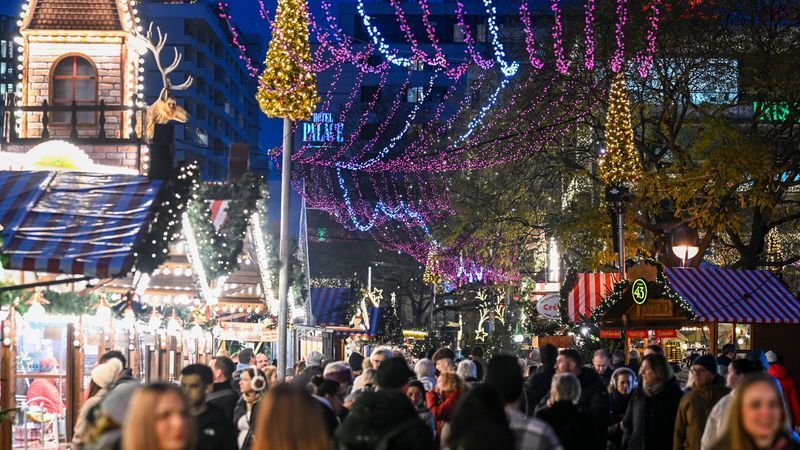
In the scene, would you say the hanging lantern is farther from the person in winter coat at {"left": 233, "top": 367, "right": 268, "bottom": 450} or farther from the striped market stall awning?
the striped market stall awning

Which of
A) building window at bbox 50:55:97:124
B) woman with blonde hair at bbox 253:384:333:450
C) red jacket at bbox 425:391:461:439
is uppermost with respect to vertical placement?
building window at bbox 50:55:97:124

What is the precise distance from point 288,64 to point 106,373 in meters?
7.53

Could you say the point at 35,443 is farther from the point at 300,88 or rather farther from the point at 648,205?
the point at 648,205

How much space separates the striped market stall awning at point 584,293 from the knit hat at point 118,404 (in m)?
22.7

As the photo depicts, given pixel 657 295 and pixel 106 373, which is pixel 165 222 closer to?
pixel 106 373

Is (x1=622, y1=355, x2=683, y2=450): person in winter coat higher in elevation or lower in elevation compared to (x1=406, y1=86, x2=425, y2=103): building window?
lower

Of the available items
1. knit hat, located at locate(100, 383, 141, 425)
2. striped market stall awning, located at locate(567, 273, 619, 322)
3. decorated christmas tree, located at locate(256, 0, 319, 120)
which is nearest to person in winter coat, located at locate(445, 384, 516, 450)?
knit hat, located at locate(100, 383, 141, 425)

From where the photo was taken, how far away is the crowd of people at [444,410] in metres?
6.26

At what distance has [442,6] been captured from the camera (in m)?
97.8

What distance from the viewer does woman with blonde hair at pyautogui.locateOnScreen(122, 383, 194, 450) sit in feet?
19.3

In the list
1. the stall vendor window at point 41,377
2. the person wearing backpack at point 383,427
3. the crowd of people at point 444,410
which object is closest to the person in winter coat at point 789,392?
the crowd of people at point 444,410

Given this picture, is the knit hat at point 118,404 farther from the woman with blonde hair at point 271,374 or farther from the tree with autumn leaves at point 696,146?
the tree with autumn leaves at point 696,146

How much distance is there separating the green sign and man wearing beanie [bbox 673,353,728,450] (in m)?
9.69

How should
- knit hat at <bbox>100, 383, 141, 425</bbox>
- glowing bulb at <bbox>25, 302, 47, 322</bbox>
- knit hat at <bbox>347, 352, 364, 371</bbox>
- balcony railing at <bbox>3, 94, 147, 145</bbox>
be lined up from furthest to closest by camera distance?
balcony railing at <bbox>3, 94, 147, 145</bbox>
knit hat at <bbox>347, 352, 364, 371</bbox>
glowing bulb at <bbox>25, 302, 47, 322</bbox>
knit hat at <bbox>100, 383, 141, 425</bbox>
